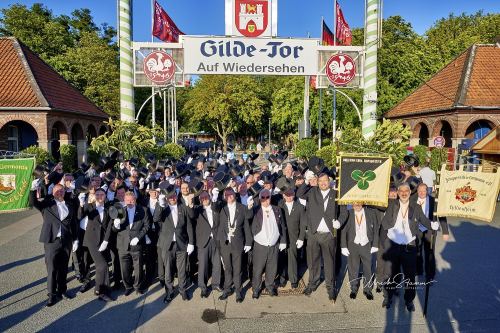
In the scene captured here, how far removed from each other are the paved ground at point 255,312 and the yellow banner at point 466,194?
155 cm

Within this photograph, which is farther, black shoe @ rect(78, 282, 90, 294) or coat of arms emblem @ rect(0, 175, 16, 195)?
coat of arms emblem @ rect(0, 175, 16, 195)

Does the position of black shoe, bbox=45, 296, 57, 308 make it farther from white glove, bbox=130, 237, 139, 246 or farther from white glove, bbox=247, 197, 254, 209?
white glove, bbox=247, 197, 254, 209

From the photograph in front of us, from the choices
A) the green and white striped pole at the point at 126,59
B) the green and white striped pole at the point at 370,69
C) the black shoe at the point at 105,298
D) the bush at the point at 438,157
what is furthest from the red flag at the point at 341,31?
the black shoe at the point at 105,298

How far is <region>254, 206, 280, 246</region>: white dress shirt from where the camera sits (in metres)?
6.04

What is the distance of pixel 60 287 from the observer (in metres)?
6.11

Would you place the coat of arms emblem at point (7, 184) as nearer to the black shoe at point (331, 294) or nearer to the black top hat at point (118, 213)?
the black top hat at point (118, 213)

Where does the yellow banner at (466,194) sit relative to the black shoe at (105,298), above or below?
above

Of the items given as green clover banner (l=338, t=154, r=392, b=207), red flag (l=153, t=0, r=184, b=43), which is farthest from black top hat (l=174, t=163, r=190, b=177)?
red flag (l=153, t=0, r=184, b=43)

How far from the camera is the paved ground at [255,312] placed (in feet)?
17.2

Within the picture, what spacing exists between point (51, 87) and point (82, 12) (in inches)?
1365

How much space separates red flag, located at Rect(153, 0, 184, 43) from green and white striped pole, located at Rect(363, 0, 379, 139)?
40.9 feet

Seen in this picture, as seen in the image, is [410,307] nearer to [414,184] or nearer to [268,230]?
[414,184]

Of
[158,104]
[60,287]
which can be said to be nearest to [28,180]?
[60,287]

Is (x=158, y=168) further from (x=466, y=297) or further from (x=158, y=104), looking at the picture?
(x=158, y=104)
